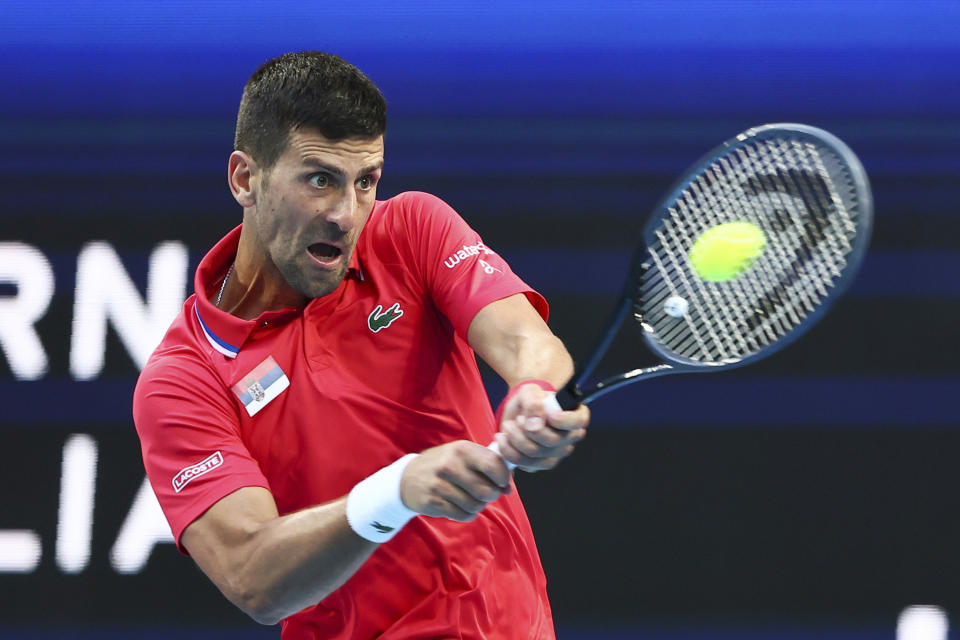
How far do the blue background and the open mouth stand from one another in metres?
1.34

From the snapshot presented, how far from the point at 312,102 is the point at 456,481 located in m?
0.83

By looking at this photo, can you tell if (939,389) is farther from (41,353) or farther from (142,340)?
(41,353)

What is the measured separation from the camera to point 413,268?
2.27 m

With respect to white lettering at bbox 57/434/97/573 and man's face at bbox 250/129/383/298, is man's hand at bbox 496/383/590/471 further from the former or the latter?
white lettering at bbox 57/434/97/573

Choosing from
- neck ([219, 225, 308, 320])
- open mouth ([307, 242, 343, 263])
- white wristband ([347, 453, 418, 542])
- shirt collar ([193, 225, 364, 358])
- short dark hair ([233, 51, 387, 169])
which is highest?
short dark hair ([233, 51, 387, 169])

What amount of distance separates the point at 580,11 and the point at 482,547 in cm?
201

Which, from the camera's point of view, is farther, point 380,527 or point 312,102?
point 312,102

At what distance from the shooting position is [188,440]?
210cm

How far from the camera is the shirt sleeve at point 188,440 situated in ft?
6.71

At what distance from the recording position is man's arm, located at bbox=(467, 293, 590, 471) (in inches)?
64.5

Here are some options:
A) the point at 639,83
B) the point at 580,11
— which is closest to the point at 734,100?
the point at 639,83

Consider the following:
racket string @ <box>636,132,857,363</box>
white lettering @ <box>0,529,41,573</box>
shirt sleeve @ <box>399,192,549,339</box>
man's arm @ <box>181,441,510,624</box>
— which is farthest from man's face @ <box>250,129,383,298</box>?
white lettering @ <box>0,529,41,573</box>

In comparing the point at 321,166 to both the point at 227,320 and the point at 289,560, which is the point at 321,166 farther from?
the point at 289,560

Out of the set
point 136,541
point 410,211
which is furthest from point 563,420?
point 136,541
